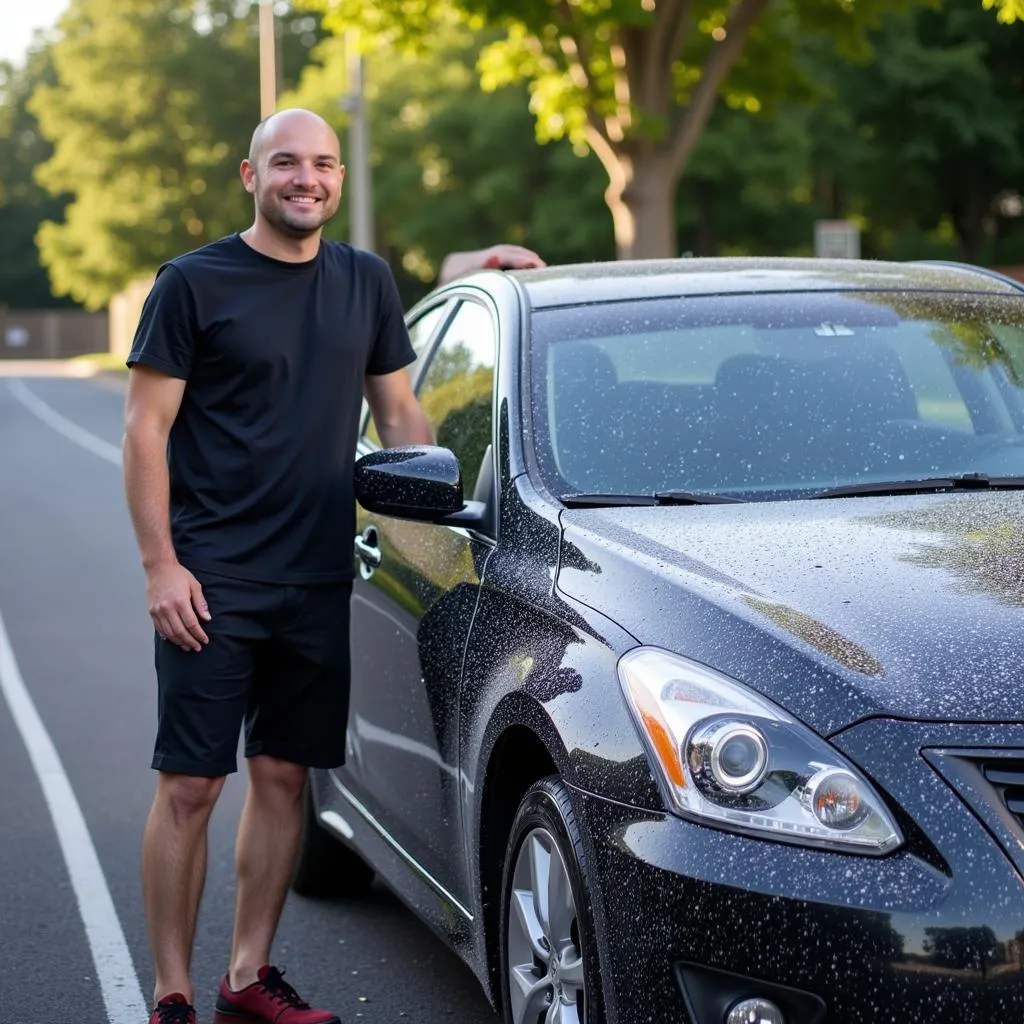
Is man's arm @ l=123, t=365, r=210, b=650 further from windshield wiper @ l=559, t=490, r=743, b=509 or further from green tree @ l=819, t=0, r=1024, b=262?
green tree @ l=819, t=0, r=1024, b=262

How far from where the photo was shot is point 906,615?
3.24 m

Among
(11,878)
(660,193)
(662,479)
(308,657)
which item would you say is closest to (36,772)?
(11,878)

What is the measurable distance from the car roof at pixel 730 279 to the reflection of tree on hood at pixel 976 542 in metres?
0.97

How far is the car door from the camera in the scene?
416cm

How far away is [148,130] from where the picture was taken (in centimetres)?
6875

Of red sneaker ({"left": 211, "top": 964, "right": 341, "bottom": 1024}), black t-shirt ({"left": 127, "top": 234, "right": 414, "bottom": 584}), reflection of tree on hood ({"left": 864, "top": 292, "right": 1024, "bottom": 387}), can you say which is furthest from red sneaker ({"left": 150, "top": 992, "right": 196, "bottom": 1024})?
reflection of tree on hood ({"left": 864, "top": 292, "right": 1024, "bottom": 387})

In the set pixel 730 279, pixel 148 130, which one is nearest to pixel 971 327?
pixel 730 279

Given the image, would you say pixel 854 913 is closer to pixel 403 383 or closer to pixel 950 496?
pixel 950 496

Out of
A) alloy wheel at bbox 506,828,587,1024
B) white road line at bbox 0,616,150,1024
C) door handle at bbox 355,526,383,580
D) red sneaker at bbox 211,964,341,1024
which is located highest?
door handle at bbox 355,526,383,580

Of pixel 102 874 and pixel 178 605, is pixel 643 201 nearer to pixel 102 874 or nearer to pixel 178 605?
pixel 102 874

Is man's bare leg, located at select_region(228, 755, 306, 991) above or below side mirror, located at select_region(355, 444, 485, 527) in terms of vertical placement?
below

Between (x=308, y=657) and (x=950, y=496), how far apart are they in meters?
1.42

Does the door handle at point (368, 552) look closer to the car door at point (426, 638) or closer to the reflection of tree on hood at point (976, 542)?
the car door at point (426, 638)

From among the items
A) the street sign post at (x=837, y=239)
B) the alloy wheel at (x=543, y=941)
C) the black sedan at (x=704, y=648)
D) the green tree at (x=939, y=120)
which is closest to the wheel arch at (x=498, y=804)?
the black sedan at (x=704, y=648)
